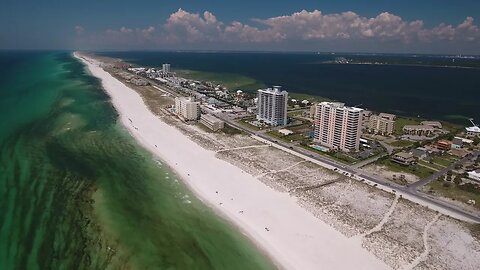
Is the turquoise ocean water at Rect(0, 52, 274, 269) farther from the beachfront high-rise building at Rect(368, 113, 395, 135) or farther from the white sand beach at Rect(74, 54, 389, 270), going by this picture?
the beachfront high-rise building at Rect(368, 113, 395, 135)

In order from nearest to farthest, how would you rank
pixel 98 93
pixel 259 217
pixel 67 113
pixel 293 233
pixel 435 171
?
pixel 293 233 → pixel 259 217 → pixel 435 171 → pixel 67 113 → pixel 98 93

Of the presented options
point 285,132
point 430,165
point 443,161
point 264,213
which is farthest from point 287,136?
point 264,213

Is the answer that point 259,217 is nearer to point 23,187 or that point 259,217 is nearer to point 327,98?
point 23,187

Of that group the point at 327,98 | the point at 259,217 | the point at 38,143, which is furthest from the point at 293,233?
the point at 327,98

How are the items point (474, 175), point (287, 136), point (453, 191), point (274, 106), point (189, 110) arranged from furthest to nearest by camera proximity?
point (189, 110) → point (274, 106) → point (287, 136) → point (474, 175) → point (453, 191)

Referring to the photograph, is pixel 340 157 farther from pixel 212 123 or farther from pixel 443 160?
pixel 212 123

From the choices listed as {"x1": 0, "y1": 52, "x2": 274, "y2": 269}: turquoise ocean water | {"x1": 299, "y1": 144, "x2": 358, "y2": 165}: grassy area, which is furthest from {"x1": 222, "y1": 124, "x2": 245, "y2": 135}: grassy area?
{"x1": 0, "y1": 52, "x2": 274, "y2": 269}: turquoise ocean water
